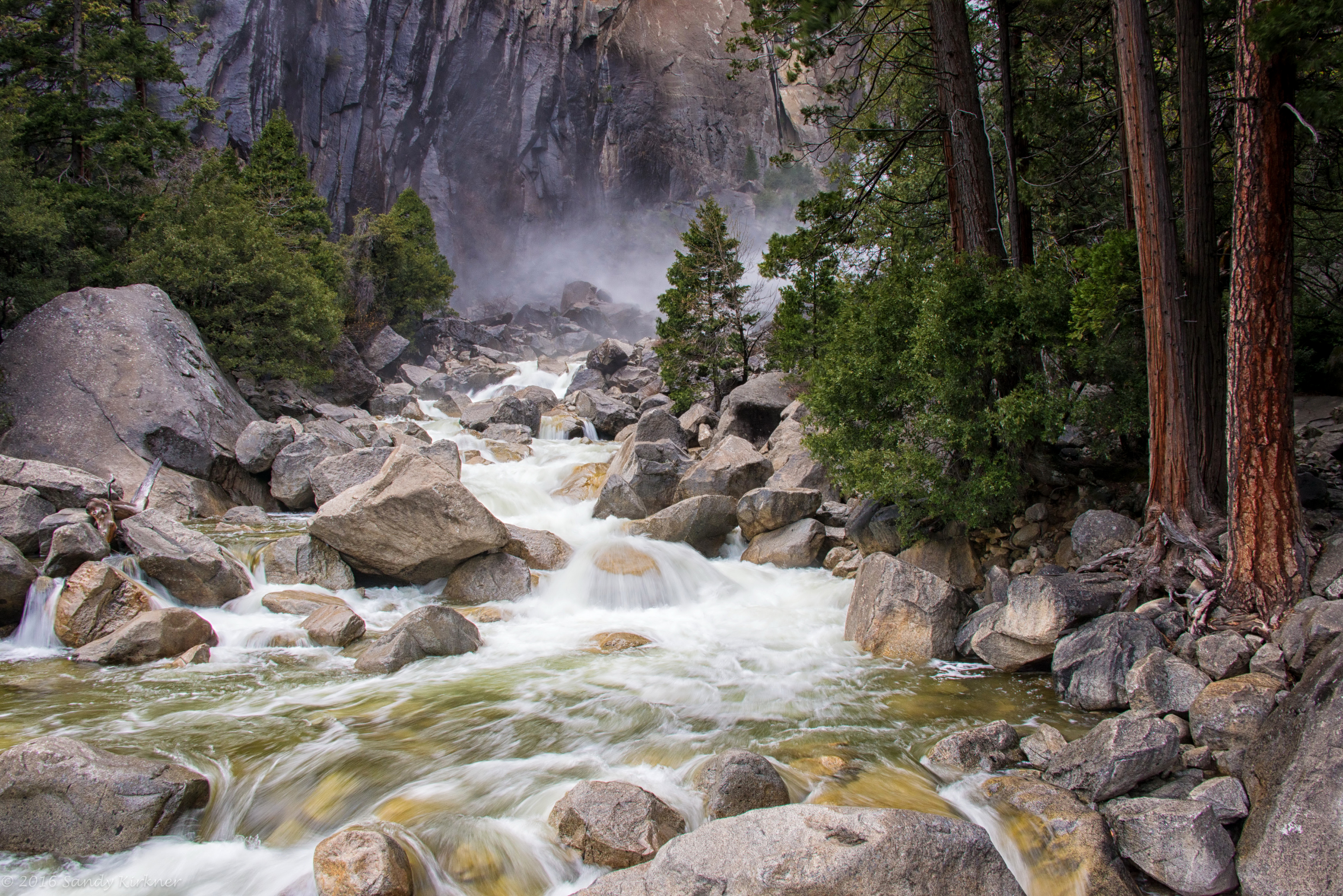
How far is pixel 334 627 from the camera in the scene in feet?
28.2

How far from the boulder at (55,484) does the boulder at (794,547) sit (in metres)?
10.2

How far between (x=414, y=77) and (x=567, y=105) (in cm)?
1443

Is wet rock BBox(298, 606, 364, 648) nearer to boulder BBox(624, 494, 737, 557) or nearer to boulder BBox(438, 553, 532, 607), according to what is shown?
boulder BBox(438, 553, 532, 607)

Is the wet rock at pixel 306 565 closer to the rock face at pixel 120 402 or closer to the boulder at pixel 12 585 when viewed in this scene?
the boulder at pixel 12 585

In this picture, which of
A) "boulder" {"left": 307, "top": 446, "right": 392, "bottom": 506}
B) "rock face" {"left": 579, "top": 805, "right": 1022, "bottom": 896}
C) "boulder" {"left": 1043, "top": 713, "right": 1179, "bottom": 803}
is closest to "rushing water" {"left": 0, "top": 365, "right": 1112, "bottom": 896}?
"rock face" {"left": 579, "top": 805, "right": 1022, "bottom": 896}

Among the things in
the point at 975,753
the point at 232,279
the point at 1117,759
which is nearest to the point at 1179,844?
the point at 1117,759

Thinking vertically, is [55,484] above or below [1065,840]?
above

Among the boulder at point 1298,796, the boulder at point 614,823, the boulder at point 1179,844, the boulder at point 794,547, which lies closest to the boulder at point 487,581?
the boulder at point 794,547

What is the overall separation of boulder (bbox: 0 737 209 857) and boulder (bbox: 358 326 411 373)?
31.9 meters

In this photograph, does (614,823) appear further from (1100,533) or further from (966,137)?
(966,137)

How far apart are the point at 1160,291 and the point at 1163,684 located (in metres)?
3.93

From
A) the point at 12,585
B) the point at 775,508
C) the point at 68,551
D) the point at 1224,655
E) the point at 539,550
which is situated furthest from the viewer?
the point at 775,508

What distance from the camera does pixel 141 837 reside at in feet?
14.8

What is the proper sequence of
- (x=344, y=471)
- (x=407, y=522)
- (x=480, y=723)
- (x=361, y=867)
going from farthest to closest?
(x=344, y=471) → (x=407, y=522) → (x=480, y=723) → (x=361, y=867)
